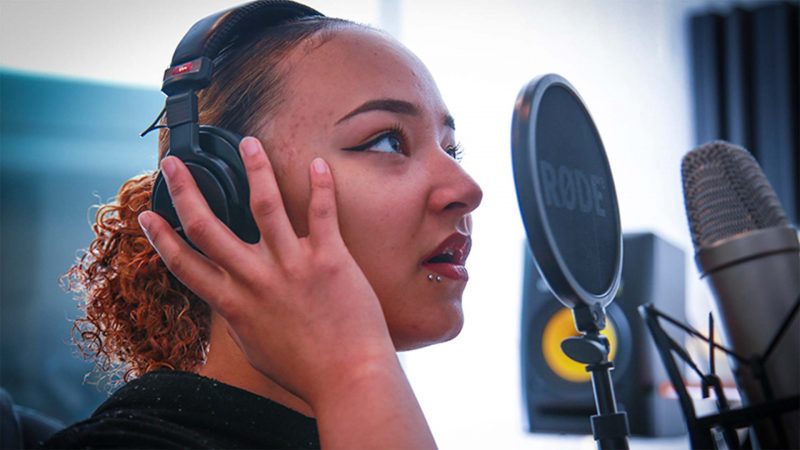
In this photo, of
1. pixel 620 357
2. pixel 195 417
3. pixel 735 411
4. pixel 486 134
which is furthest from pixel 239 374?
pixel 486 134

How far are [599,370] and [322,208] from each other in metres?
0.28

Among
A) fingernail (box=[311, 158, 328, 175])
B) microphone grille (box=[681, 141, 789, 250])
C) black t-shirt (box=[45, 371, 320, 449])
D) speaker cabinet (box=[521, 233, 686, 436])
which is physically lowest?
speaker cabinet (box=[521, 233, 686, 436])

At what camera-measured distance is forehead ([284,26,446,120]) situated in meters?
0.83

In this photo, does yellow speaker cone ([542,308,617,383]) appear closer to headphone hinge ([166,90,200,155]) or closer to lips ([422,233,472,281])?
lips ([422,233,472,281])

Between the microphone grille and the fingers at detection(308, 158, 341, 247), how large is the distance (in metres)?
0.30

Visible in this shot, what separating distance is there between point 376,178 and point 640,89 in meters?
2.79

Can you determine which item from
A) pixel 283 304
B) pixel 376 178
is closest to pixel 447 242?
pixel 376 178

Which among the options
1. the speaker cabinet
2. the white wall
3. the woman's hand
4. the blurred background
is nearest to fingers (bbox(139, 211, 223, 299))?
the woman's hand

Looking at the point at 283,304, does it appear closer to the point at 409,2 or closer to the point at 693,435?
the point at 693,435

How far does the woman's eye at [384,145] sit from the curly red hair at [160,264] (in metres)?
0.12

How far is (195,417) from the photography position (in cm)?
76

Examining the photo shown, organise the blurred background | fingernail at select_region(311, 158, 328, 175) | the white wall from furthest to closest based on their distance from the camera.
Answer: the white wall < the blurred background < fingernail at select_region(311, 158, 328, 175)

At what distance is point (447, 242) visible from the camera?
2.62 feet

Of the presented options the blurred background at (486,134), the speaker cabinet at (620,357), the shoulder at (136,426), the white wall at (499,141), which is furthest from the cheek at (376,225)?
the white wall at (499,141)
